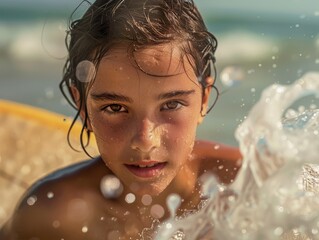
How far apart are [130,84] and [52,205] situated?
43 cm

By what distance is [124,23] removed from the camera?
1655mm

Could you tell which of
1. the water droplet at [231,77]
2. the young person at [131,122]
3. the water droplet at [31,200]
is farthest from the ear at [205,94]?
the water droplet at [31,200]

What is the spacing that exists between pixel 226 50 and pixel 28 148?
4352 millimetres

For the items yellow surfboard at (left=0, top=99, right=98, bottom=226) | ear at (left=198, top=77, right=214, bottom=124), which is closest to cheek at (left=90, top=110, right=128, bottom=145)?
ear at (left=198, top=77, right=214, bottom=124)

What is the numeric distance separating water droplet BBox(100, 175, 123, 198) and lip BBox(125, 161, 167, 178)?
0.41ft

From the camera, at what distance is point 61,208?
1.82m

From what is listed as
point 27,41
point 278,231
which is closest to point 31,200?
point 278,231

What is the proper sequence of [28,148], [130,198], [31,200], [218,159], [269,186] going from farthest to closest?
[28,148], [218,159], [31,200], [130,198], [269,186]

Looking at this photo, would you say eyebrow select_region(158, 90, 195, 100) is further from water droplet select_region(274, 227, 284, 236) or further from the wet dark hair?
water droplet select_region(274, 227, 284, 236)

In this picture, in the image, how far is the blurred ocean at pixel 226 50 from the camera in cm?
508

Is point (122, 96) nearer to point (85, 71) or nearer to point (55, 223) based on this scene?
point (85, 71)

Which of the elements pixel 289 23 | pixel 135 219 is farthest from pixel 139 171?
pixel 289 23

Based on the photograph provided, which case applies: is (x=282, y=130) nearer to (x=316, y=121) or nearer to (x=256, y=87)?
(x=316, y=121)

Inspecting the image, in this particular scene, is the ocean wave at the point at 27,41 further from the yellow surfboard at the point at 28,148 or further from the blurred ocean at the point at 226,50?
Result: the yellow surfboard at the point at 28,148
